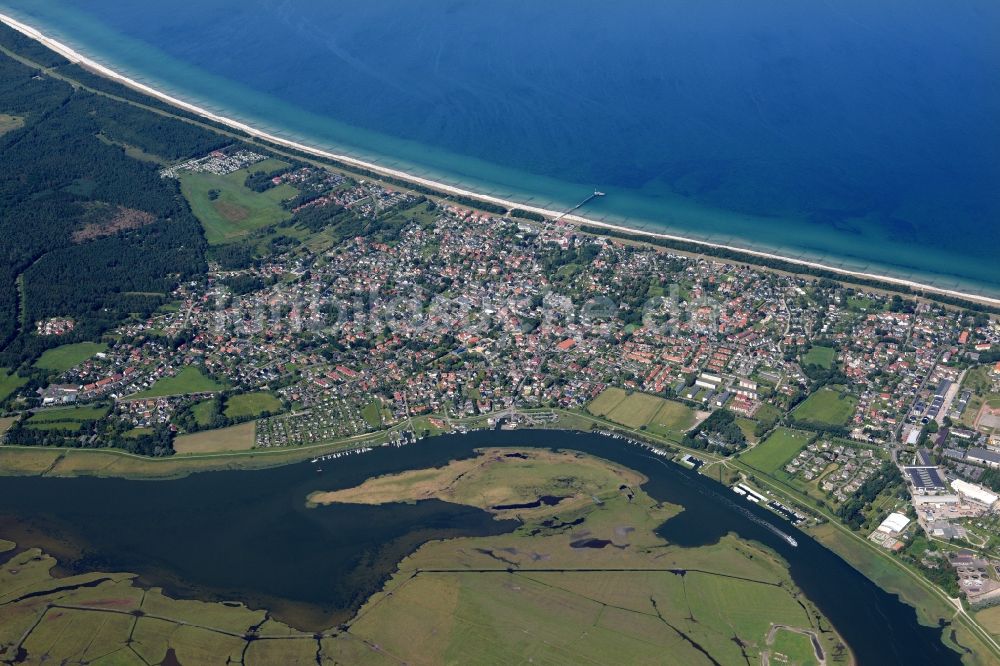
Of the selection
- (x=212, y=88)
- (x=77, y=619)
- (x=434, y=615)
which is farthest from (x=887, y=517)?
(x=212, y=88)

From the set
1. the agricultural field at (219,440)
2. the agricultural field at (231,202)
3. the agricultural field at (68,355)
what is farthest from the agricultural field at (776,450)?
the agricultural field at (231,202)

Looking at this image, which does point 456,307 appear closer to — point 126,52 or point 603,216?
point 603,216

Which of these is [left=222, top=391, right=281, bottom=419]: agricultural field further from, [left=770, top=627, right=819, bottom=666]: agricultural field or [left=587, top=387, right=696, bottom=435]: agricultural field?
[left=770, top=627, right=819, bottom=666]: agricultural field

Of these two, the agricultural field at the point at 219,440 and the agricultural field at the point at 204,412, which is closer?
the agricultural field at the point at 219,440

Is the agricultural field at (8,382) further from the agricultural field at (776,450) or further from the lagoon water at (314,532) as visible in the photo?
the agricultural field at (776,450)

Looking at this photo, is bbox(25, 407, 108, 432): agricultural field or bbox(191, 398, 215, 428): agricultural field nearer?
bbox(25, 407, 108, 432): agricultural field

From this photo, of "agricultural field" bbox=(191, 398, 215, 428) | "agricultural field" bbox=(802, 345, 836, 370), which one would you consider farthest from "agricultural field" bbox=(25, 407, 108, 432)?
"agricultural field" bbox=(802, 345, 836, 370)
